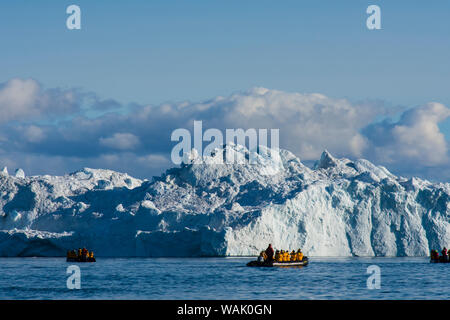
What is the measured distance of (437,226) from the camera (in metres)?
65.4

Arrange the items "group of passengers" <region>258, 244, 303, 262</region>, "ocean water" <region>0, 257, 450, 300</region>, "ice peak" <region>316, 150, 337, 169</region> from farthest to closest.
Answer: "ice peak" <region>316, 150, 337, 169</region> → "group of passengers" <region>258, 244, 303, 262</region> → "ocean water" <region>0, 257, 450, 300</region>

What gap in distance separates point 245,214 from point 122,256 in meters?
12.6

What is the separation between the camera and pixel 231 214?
202 feet

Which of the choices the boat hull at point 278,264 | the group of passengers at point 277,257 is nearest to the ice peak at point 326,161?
the group of passengers at point 277,257

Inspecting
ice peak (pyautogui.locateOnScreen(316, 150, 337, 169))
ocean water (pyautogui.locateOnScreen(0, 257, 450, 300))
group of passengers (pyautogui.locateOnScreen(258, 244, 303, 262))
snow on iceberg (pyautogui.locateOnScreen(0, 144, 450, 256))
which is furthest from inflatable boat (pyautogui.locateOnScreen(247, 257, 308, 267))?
ice peak (pyautogui.locateOnScreen(316, 150, 337, 169))

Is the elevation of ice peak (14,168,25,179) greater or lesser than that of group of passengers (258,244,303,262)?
greater

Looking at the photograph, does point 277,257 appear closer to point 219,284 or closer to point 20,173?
point 219,284

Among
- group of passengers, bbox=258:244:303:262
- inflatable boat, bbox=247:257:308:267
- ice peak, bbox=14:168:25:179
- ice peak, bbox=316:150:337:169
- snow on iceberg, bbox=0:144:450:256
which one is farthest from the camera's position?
ice peak, bbox=14:168:25:179

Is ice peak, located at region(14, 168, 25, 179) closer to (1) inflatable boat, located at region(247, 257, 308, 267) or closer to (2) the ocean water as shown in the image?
(2) the ocean water

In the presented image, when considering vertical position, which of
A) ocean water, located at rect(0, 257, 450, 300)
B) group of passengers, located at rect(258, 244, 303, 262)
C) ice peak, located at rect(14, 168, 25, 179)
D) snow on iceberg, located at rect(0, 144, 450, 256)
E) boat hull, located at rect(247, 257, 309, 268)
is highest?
ice peak, located at rect(14, 168, 25, 179)

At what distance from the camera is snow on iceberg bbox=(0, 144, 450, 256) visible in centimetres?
6150

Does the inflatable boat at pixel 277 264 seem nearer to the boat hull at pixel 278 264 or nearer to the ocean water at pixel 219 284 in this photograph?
the boat hull at pixel 278 264
